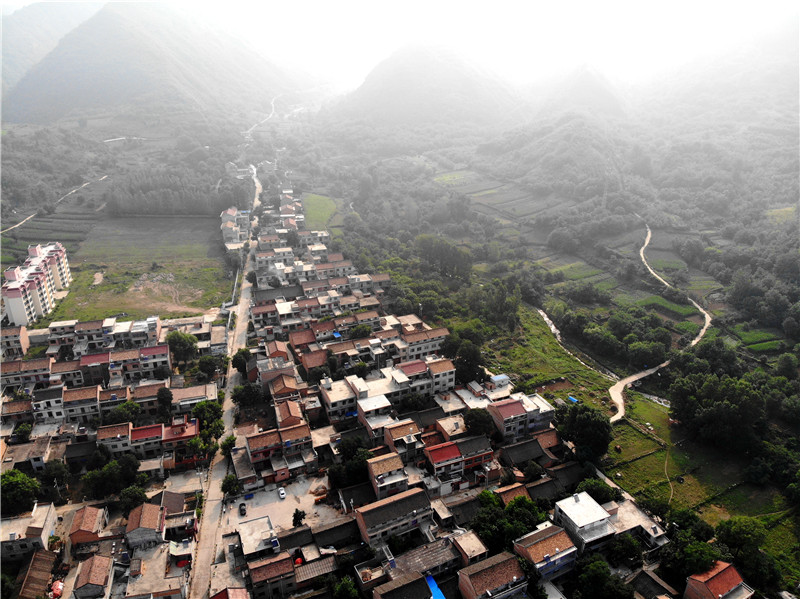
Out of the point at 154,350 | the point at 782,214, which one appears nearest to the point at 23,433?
the point at 154,350

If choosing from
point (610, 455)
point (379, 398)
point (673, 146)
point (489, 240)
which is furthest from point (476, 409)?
point (673, 146)

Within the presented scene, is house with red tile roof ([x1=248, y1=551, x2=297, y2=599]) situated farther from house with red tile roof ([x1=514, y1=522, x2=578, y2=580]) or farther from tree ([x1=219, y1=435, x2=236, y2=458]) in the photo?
house with red tile roof ([x1=514, y1=522, x2=578, y2=580])

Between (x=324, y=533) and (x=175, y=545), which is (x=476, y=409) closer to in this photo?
(x=324, y=533)

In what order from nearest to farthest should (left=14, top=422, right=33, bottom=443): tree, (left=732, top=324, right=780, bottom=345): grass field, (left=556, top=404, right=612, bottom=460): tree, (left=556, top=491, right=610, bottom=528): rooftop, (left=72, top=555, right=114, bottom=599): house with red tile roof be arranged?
(left=72, top=555, right=114, bottom=599): house with red tile roof, (left=556, top=491, right=610, bottom=528): rooftop, (left=556, top=404, right=612, bottom=460): tree, (left=14, top=422, right=33, bottom=443): tree, (left=732, top=324, right=780, bottom=345): grass field

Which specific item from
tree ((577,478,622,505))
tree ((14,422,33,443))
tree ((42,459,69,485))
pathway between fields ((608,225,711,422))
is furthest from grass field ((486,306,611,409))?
tree ((14,422,33,443))

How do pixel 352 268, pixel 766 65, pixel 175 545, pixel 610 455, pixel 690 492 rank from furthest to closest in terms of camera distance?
pixel 766 65 → pixel 352 268 → pixel 610 455 → pixel 690 492 → pixel 175 545

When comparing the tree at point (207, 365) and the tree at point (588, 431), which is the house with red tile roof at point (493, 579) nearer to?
the tree at point (588, 431)
